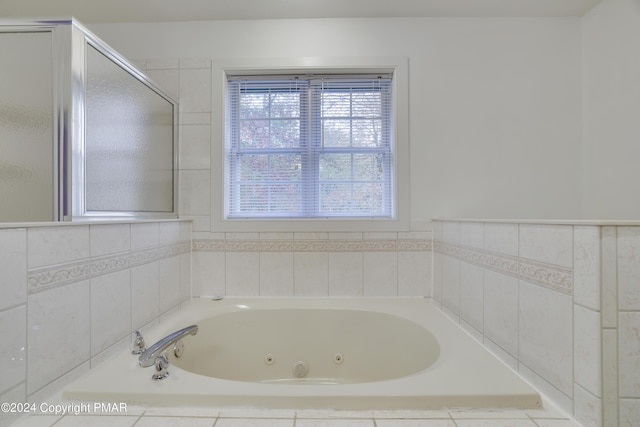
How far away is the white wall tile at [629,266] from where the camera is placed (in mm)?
656

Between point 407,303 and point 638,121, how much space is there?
148 centimetres

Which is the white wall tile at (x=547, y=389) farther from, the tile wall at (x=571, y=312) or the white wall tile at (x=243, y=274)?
the white wall tile at (x=243, y=274)

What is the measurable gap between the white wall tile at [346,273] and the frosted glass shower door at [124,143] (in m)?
1.04

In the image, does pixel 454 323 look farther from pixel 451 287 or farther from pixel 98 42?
pixel 98 42

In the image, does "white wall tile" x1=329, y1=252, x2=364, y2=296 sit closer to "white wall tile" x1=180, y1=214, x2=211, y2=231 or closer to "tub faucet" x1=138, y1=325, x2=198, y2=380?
"white wall tile" x1=180, y1=214, x2=211, y2=231

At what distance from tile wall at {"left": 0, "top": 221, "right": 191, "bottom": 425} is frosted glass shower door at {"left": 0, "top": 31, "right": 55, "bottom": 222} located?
198mm

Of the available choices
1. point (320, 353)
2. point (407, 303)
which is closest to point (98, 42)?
point (320, 353)

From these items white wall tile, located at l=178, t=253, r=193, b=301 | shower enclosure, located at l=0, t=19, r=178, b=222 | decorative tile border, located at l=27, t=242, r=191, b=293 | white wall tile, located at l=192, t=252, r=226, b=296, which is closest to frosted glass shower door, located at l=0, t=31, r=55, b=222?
shower enclosure, located at l=0, t=19, r=178, b=222

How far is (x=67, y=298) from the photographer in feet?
2.84

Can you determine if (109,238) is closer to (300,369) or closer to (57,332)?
(57,332)

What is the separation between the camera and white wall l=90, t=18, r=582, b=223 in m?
1.65

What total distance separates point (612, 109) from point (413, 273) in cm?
138

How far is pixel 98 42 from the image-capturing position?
108 cm

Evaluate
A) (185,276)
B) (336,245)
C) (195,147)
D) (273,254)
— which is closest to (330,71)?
(195,147)
